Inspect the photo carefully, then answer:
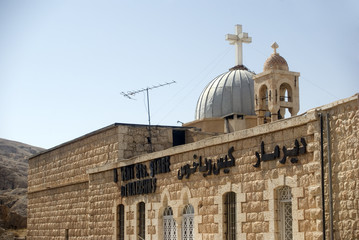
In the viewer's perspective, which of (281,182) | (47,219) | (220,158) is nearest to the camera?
(281,182)

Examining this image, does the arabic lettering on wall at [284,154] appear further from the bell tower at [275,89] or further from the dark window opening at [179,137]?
the dark window opening at [179,137]

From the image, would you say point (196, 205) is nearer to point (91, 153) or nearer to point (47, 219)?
point (91, 153)

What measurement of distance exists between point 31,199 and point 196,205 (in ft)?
48.6

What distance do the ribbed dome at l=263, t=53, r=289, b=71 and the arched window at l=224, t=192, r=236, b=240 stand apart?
4790 mm

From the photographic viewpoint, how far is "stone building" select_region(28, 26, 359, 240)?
11.4 m

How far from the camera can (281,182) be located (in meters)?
12.5

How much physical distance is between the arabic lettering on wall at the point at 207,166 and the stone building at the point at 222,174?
0.02 metres

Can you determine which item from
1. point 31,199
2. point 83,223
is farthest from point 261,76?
point 31,199

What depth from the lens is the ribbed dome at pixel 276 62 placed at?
1753cm

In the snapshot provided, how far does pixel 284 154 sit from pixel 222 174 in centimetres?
229

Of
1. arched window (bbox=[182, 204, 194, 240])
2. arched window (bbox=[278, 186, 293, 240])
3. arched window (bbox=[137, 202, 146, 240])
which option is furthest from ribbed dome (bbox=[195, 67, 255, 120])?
arched window (bbox=[278, 186, 293, 240])

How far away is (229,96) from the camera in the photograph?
86.6 feet

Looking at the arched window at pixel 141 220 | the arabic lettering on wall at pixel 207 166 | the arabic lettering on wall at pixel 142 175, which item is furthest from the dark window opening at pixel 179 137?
the arabic lettering on wall at pixel 207 166

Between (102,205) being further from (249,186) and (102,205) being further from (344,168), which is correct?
(344,168)
